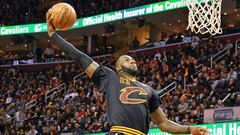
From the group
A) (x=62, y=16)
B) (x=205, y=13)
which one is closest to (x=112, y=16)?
(x=205, y=13)

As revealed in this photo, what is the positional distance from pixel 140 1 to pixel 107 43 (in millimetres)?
6314

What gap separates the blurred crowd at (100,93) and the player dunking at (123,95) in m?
10.7

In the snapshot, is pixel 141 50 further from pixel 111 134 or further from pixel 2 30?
pixel 111 134

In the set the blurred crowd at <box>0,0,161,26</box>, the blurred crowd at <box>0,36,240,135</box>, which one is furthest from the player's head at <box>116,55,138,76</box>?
the blurred crowd at <box>0,0,161,26</box>

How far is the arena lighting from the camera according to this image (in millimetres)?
26016

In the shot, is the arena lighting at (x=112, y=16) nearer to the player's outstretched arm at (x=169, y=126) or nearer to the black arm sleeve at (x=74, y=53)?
the player's outstretched arm at (x=169, y=126)

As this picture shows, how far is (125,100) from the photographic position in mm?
5176

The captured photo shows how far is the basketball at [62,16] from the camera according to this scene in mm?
5320

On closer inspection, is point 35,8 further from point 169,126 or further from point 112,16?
point 169,126

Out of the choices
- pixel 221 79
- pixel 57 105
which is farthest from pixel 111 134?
pixel 57 105

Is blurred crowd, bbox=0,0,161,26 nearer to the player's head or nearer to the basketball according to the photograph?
the basketball

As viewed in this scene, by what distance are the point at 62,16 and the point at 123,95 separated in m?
0.92

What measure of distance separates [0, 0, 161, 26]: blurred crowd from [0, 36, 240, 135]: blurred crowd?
3132 millimetres

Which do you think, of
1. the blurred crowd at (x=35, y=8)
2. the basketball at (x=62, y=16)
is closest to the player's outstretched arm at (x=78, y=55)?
the basketball at (x=62, y=16)
